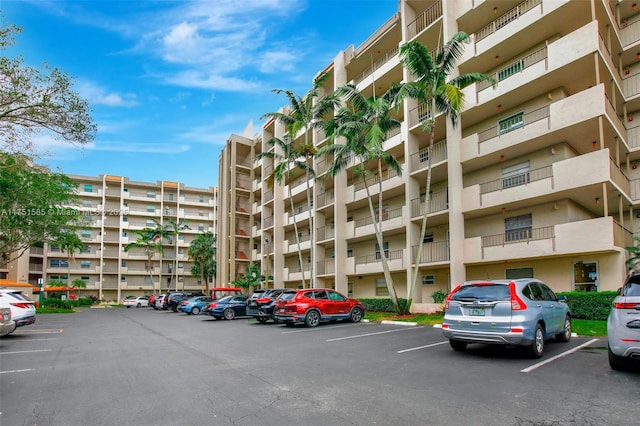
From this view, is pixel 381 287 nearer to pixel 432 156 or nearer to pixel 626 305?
pixel 432 156

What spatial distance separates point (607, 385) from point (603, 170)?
12659 millimetres

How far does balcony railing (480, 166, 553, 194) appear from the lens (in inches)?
784

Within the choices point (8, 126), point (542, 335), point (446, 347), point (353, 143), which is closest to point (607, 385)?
point (542, 335)

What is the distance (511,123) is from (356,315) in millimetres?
12588

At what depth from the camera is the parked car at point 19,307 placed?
54.0ft

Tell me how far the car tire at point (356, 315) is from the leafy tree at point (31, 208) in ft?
81.0

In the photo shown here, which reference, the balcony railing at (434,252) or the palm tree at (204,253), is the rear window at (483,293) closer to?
the balcony railing at (434,252)

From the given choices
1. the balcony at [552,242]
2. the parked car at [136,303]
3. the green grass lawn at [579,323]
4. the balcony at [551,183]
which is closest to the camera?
the green grass lawn at [579,323]

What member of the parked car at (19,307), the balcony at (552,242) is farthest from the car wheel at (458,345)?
the parked car at (19,307)

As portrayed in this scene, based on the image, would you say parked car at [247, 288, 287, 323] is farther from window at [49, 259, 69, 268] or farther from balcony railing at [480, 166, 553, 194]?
window at [49, 259, 69, 268]

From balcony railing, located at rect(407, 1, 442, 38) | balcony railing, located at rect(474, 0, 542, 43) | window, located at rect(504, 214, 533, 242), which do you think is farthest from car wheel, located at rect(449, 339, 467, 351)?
balcony railing, located at rect(407, 1, 442, 38)

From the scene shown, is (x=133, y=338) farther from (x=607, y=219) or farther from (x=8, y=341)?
(x=607, y=219)

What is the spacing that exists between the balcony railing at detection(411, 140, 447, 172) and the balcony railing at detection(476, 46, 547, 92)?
3.49 metres

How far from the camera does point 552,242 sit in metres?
18.3
